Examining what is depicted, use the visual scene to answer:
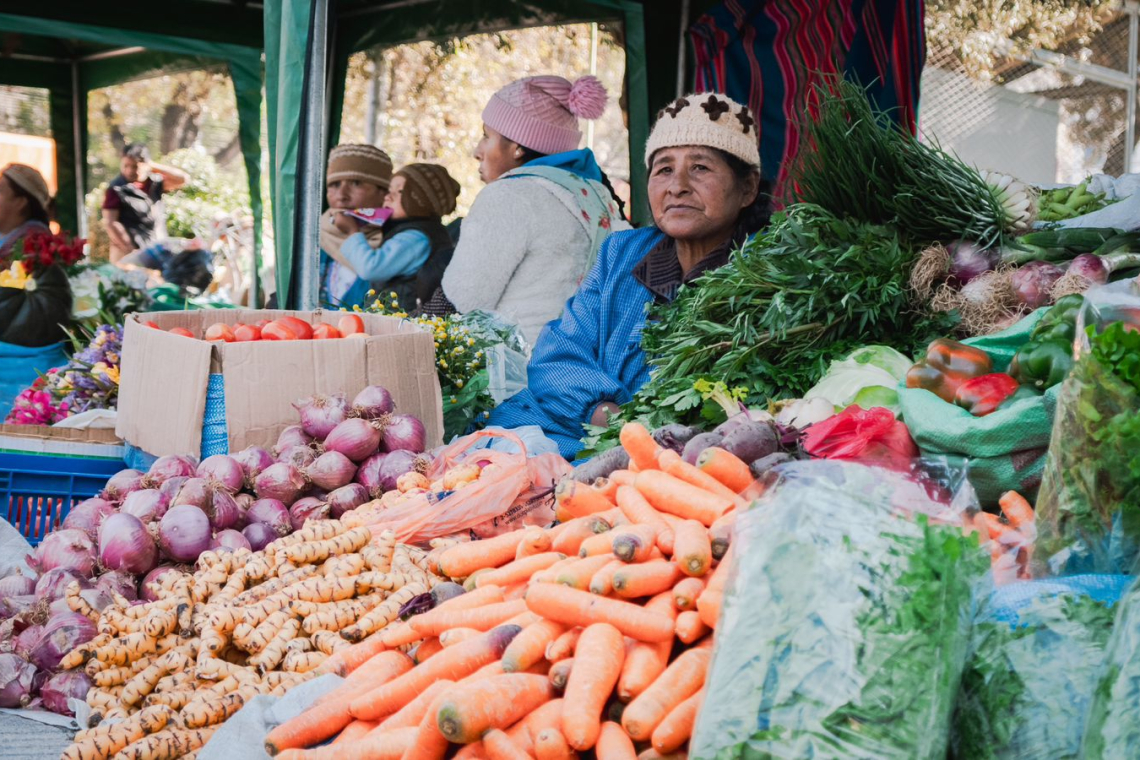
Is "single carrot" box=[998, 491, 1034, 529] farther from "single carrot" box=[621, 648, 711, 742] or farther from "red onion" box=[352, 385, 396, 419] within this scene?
"red onion" box=[352, 385, 396, 419]

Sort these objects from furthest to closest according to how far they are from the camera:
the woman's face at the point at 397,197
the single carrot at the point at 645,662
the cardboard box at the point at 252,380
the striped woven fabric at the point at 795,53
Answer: the woman's face at the point at 397,197 → the striped woven fabric at the point at 795,53 → the cardboard box at the point at 252,380 → the single carrot at the point at 645,662

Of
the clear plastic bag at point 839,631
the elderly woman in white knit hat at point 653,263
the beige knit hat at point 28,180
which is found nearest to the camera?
the clear plastic bag at point 839,631

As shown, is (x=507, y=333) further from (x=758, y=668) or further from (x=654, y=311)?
(x=758, y=668)

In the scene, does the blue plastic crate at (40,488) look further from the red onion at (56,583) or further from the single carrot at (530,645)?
the single carrot at (530,645)

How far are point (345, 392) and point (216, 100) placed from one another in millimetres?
6197

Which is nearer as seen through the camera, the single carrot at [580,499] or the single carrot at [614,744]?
the single carrot at [614,744]

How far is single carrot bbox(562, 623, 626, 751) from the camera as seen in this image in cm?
163

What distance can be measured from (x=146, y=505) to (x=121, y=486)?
0.27m

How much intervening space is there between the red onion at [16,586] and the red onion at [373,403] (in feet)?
3.44

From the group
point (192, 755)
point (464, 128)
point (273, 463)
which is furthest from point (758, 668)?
point (464, 128)

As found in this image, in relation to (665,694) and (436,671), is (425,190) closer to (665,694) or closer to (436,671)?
(436,671)

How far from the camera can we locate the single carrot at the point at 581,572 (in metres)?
1.92

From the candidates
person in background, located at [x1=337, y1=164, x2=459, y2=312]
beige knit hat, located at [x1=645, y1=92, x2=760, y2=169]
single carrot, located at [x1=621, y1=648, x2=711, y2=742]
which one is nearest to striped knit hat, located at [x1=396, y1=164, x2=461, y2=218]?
person in background, located at [x1=337, y1=164, x2=459, y2=312]

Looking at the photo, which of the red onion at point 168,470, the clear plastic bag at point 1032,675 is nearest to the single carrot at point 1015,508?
the clear plastic bag at point 1032,675
